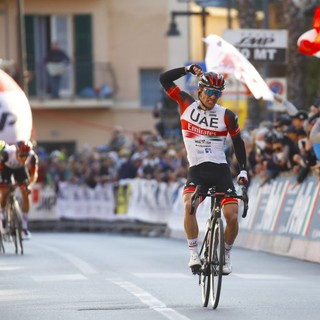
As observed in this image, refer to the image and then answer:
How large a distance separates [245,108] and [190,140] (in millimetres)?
23807

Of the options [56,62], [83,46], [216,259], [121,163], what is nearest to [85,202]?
[121,163]

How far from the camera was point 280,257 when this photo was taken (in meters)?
20.0

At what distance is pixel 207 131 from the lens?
13180mm

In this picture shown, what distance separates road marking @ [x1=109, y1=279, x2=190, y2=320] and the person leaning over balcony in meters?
30.6

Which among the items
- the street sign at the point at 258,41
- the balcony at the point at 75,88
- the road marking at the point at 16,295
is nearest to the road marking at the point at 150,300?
the road marking at the point at 16,295

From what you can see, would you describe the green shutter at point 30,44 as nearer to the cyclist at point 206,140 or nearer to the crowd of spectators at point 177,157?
the crowd of spectators at point 177,157

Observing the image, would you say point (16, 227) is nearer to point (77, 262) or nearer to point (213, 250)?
point (77, 262)

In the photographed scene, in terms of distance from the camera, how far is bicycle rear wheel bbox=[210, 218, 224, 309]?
480 inches

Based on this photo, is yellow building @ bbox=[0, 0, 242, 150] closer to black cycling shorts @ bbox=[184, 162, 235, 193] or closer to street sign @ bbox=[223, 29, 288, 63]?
street sign @ bbox=[223, 29, 288, 63]

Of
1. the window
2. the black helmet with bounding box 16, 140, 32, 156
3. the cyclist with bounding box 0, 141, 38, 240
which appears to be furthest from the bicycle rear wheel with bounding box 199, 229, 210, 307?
the window

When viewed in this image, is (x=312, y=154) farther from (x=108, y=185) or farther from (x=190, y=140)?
(x=108, y=185)

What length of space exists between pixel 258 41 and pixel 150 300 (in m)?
10.9

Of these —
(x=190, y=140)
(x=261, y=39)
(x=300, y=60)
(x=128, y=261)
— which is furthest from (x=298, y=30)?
(x=190, y=140)

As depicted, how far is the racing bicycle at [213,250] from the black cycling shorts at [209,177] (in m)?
0.12
